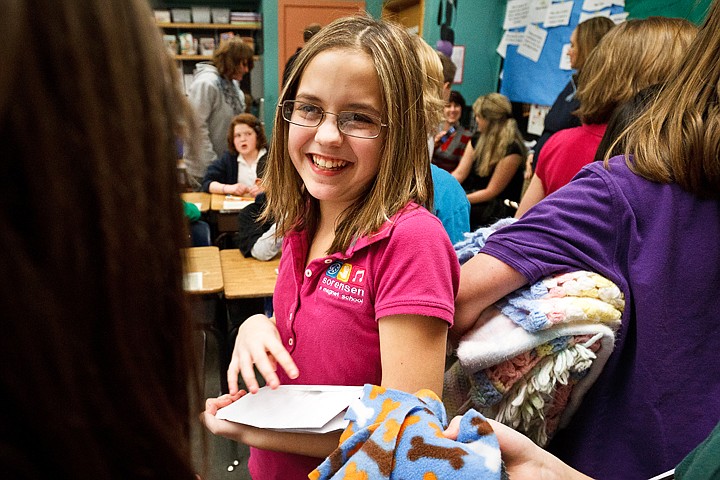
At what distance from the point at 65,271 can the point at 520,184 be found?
359 centimetres

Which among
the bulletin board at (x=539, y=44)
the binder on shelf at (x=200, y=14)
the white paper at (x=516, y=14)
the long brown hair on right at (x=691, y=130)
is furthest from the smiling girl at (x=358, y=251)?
the binder on shelf at (x=200, y=14)

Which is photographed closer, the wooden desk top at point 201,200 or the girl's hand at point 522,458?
the girl's hand at point 522,458

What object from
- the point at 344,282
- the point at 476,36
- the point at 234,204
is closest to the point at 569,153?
the point at 344,282

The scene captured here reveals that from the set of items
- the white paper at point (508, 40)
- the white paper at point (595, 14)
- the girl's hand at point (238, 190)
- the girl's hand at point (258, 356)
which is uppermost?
the white paper at point (595, 14)

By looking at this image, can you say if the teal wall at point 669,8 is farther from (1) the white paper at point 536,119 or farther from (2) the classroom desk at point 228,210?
(2) the classroom desk at point 228,210

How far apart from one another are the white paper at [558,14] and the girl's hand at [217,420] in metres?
3.70

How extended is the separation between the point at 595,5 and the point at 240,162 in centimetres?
271

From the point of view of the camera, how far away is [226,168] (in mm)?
3754

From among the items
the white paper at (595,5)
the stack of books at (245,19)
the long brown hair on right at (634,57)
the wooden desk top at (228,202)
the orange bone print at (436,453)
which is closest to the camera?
the orange bone print at (436,453)

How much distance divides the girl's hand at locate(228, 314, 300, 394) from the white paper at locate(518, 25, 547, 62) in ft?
12.2

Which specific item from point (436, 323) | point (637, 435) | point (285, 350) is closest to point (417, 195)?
point (436, 323)

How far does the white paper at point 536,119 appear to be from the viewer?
156 inches

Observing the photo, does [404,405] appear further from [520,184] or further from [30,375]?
[520,184]

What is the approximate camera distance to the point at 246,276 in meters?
2.40
